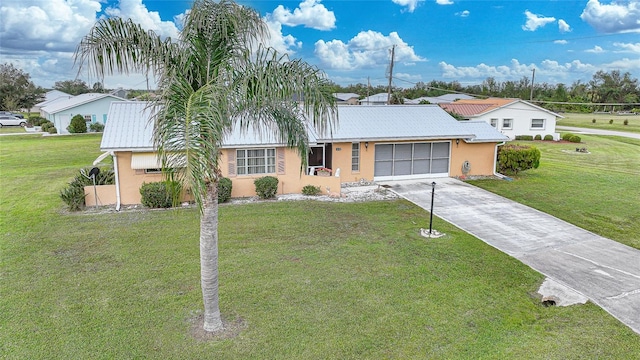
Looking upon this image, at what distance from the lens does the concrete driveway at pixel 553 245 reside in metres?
8.39

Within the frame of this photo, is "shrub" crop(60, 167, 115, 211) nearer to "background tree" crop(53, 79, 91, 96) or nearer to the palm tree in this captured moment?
the palm tree

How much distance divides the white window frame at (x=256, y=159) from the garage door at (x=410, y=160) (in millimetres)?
5109

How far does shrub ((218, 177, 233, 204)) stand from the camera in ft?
48.9

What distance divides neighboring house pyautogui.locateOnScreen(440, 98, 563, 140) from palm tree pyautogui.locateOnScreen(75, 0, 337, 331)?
32931 mm

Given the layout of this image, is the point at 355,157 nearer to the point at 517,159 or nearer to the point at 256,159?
the point at 256,159

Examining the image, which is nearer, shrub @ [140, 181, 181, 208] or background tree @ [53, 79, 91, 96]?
shrub @ [140, 181, 181, 208]

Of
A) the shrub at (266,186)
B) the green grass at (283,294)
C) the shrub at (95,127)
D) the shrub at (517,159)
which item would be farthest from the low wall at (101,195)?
the shrub at (95,127)

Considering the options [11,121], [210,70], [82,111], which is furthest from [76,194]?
[11,121]

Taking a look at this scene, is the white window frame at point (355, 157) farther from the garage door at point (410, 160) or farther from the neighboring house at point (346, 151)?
the garage door at point (410, 160)

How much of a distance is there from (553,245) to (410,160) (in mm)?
8909

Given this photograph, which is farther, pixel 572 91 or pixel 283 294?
pixel 572 91

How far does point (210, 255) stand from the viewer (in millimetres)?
6719

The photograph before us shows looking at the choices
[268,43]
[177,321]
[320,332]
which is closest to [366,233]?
[320,332]

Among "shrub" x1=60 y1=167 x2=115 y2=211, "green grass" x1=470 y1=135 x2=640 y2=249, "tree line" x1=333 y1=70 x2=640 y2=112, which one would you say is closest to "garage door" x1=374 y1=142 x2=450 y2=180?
"green grass" x1=470 y1=135 x2=640 y2=249
